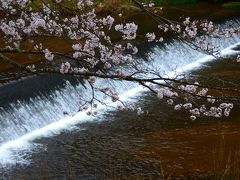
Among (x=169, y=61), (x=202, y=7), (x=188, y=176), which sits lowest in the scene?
(x=188, y=176)

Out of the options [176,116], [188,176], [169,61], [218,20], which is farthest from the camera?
[218,20]

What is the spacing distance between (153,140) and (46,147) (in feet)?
6.36

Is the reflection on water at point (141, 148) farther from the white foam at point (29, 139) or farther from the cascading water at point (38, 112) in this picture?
the cascading water at point (38, 112)

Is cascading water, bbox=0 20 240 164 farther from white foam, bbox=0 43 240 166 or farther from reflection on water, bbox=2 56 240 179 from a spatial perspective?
reflection on water, bbox=2 56 240 179

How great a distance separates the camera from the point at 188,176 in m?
7.62

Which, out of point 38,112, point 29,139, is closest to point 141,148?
point 29,139

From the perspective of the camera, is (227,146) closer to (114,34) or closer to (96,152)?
(96,152)

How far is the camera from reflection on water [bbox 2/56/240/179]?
778cm

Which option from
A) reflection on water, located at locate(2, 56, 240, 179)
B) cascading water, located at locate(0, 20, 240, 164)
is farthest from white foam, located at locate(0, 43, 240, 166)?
reflection on water, located at locate(2, 56, 240, 179)

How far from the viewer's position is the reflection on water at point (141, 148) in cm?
778

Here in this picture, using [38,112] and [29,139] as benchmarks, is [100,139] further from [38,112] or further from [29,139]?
[38,112]

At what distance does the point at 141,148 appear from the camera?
8.85 m

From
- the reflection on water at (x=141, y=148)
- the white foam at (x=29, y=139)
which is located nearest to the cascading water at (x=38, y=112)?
the white foam at (x=29, y=139)

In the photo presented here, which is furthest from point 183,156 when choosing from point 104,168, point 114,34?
point 114,34
